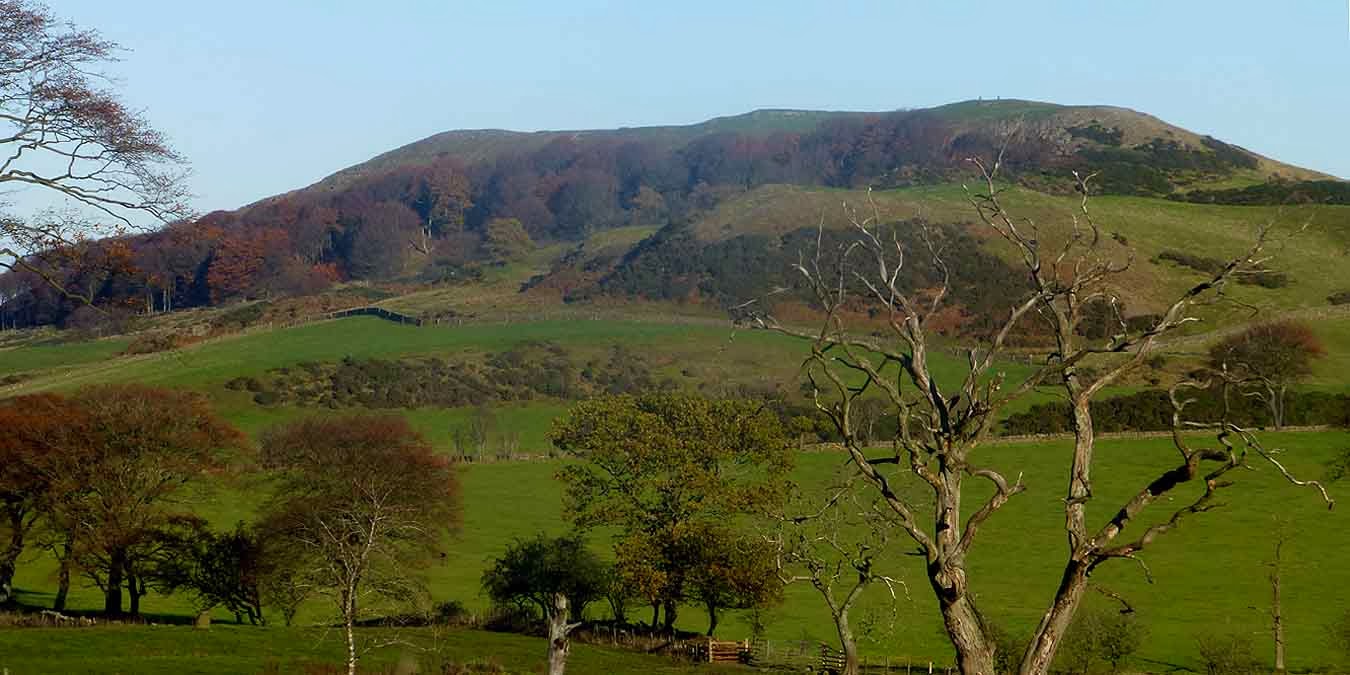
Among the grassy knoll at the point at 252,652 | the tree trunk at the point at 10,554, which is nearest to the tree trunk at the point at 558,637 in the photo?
the grassy knoll at the point at 252,652

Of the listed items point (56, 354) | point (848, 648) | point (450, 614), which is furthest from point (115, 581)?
point (56, 354)

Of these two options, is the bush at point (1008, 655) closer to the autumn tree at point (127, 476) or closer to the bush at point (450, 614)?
the bush at point (450, 614)

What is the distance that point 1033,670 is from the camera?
39.5 feet

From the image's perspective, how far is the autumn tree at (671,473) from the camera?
50938mm

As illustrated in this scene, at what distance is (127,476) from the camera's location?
2146 inches

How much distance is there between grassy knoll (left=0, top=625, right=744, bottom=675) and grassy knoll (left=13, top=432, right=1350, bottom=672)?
1005 cm

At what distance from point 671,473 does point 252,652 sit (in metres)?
19.2

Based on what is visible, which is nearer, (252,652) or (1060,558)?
(252,652)

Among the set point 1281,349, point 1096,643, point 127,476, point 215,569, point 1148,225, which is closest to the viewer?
point 1096,643

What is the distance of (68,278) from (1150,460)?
72.0 meters

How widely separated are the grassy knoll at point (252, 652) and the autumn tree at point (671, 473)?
480 cm

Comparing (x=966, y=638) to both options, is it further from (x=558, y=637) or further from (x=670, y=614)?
(x=670, y=614)

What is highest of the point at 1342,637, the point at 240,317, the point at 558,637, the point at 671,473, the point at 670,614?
the point at 240,317

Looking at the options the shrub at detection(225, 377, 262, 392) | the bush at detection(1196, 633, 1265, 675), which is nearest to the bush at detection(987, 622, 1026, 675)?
the bush at detection(1196, 633, 1265, 675)
